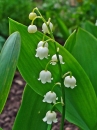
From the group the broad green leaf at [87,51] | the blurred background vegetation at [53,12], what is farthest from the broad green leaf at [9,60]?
the blurred background vegetation at [53,12]

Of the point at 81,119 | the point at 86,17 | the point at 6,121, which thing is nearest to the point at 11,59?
the point at 81,119

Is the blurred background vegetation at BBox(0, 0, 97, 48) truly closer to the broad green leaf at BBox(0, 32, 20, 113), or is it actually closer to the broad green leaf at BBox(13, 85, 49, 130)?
the broad green leaf at BBox(13, 85, 49, 130)

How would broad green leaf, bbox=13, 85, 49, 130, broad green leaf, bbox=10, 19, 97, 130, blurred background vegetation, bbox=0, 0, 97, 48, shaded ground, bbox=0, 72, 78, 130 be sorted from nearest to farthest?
broad green leaf, bbox=10, 19, 97, 130
broad green leaf, bbox=13, 85, 49, 130
shaded ground, bbox=0, 72, 78, 130
blurred background vegetation, bbox=0, 0, 97, 48

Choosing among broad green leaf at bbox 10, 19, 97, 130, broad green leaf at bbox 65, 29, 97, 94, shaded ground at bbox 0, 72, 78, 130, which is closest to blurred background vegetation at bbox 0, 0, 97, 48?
shaded ground at bbox 0, 72, 78, 130

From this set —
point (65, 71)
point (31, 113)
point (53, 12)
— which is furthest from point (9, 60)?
point (53, 12)

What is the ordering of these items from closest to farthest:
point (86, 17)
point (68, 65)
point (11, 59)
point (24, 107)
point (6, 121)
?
point (11, 59) < point (68, 65) < point (24, 107) < point (6, 121) < point (86, 17)

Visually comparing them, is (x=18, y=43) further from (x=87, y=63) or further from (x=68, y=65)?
(x=87, y=63)
